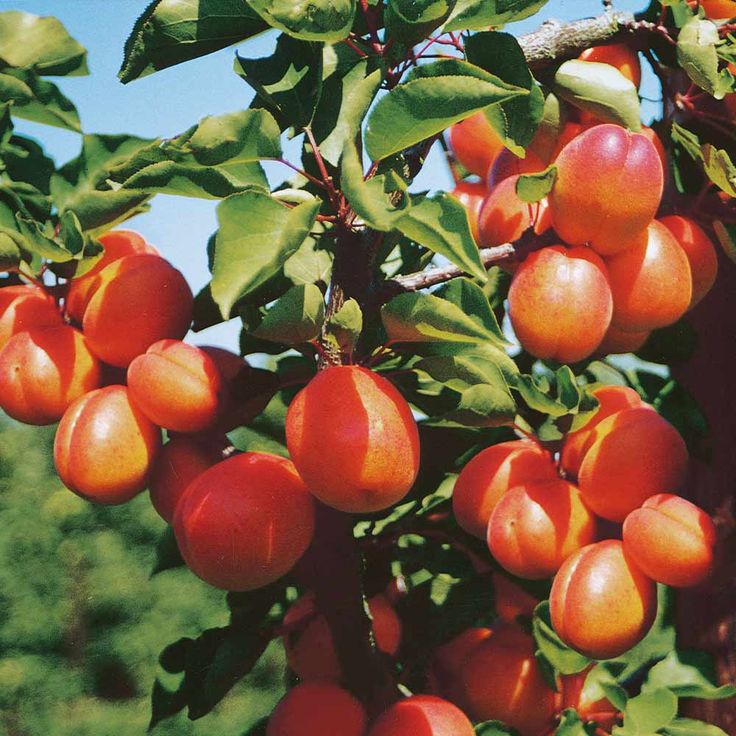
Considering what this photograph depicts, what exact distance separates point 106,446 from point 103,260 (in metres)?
0.15

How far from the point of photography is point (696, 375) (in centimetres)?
70

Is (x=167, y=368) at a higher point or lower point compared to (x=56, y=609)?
higher

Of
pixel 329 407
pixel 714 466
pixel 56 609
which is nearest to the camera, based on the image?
pixel 329 407

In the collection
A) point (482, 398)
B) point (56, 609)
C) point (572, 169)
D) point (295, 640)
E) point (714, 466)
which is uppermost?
point (572, 169)

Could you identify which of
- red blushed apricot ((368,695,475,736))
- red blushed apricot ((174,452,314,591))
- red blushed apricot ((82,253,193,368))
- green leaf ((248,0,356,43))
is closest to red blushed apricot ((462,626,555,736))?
red blushed apricot ((368,695,475,736))

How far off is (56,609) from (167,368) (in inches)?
70.5

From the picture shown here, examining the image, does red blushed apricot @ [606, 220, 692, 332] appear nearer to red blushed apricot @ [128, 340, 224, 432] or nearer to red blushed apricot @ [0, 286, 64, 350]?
red blushed apricot @ [128, 340, 224, 432]

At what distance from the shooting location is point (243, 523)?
18.8 inches

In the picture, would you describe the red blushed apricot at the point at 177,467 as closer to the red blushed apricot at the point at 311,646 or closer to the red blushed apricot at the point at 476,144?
the red blushed apricot at the point at 311,646

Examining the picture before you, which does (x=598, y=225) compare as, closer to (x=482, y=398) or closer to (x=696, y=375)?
(x=482, y=398)

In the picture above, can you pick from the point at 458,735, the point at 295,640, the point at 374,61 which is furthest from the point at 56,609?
the point at 374,61

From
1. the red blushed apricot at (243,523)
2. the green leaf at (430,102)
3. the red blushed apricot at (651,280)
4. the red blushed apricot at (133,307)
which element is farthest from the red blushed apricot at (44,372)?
the red blushed apricot at (651,280)

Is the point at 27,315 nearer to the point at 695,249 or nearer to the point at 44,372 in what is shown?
the point at 44,372

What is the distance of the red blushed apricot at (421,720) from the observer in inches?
20.9
